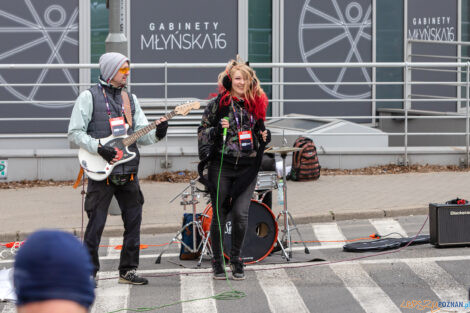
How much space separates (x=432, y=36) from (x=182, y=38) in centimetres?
517

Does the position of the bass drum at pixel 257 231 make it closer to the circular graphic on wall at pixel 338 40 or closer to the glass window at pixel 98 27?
the glass window at pixel 98 27

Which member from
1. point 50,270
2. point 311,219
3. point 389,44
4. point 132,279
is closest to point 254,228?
point 132,279

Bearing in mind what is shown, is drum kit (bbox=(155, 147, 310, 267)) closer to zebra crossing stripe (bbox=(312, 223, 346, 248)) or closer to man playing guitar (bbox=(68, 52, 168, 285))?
man playing guitar (bbox=(68, 52, 168, 285))

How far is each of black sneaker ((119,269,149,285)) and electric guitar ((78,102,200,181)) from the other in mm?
904

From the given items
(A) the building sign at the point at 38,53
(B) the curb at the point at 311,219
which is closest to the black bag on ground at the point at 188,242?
(B) the curb at the point at 311,219

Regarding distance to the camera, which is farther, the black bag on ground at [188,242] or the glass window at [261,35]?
the glass window at [261,35]

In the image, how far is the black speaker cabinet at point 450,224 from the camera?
30.2 ft

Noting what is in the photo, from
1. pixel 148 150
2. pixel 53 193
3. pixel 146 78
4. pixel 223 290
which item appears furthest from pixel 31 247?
pixel 146 78

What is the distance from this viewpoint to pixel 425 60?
18.4m

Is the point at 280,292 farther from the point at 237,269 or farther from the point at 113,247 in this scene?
the point at 113,247

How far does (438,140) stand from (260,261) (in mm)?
8945

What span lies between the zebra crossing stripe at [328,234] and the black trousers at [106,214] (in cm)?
256

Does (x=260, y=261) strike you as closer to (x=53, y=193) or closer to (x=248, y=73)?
(x=248, y=73)

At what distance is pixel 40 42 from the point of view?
636 inches
